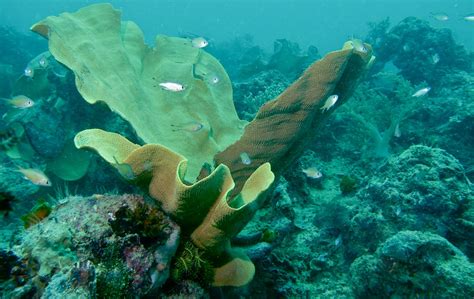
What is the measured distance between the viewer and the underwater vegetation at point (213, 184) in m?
A: 2.22

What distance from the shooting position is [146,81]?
4.74 meters

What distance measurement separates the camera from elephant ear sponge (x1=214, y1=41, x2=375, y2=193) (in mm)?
3402

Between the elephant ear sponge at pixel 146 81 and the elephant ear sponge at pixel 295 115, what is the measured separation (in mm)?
562

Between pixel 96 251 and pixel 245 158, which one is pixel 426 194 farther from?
pixel 96 251

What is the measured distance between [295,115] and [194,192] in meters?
1.69

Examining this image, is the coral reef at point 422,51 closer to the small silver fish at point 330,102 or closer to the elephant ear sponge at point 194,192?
the small silver fish at point 330,102

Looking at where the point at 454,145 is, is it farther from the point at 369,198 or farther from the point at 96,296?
the point at 96,296

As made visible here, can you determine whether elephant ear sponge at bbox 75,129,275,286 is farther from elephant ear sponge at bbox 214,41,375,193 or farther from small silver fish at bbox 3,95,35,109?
small silver fish at bbox 3,95,35,109

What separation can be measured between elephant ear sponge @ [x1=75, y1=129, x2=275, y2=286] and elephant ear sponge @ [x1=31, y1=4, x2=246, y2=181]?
1.00 meters

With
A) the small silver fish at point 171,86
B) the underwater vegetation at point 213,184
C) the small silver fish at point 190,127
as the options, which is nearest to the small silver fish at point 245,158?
the underwater vegetation at point 213,184

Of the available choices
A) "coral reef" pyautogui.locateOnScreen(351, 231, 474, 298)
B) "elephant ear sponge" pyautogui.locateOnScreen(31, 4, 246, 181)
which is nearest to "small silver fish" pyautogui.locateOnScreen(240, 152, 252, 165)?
"elephant ear sponge" pyautogui.locateOnScreen(31, 4, 246, 181)

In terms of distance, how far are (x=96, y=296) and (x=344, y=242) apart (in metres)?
3.90

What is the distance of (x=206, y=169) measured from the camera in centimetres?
367

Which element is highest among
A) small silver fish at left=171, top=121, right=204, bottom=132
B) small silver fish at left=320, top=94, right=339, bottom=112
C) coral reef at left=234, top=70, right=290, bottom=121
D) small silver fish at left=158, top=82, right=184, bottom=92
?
small silver fish at left=320, top=94, right=339, bottom=112
